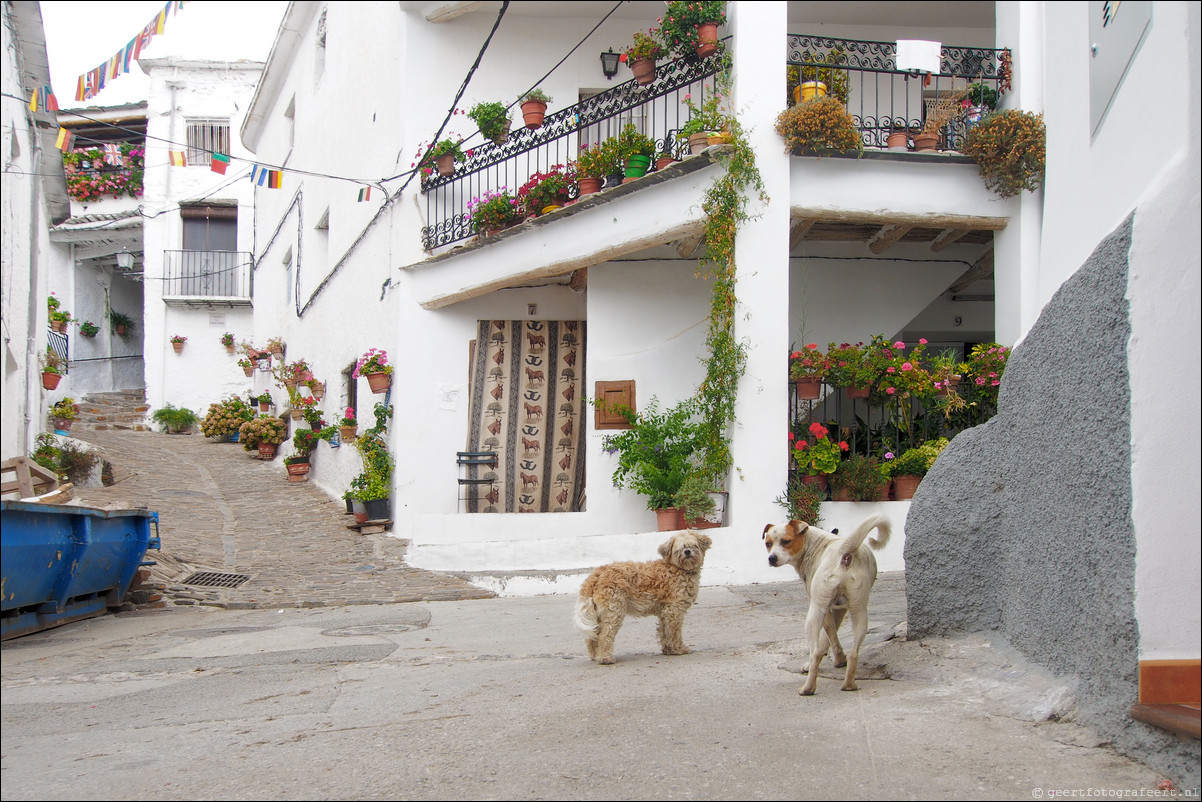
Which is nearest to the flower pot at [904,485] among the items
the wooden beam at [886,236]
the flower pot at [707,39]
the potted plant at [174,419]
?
the wooden beam at [886,236]

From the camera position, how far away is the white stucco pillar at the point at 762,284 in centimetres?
924

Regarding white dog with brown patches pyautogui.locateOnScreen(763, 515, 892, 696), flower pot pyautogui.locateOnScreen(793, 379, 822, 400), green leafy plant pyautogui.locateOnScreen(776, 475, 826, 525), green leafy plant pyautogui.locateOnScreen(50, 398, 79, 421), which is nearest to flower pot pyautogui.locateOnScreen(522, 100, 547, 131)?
flower pot pyautogui.locateOnScreen(793, 379, 822, 400)

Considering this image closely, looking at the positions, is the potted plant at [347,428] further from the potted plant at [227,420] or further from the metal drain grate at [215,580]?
the potted plant at [227,420]

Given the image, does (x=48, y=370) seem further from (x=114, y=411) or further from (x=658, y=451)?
(x=114, y=411)

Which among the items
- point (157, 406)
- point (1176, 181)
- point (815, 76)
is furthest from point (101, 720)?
point (157, 406)

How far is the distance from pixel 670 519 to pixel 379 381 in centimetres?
472

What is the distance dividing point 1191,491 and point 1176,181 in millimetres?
1153

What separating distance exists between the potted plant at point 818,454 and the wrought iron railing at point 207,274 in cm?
2116

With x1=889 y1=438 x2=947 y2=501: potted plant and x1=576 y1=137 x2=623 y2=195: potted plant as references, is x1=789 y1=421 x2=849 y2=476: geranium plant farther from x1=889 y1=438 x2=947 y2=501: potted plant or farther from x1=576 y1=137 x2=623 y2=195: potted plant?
x1=576 y1=137 x2=623 y2=195: potted plant

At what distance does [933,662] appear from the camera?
4719 millimetres

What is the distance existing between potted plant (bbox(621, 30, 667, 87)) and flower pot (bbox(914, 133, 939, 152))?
2.91m

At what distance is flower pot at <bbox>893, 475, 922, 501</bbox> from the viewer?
960 cm

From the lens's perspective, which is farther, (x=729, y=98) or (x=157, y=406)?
(x=157, y=406)

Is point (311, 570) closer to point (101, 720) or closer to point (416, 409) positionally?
point (416, 409)
